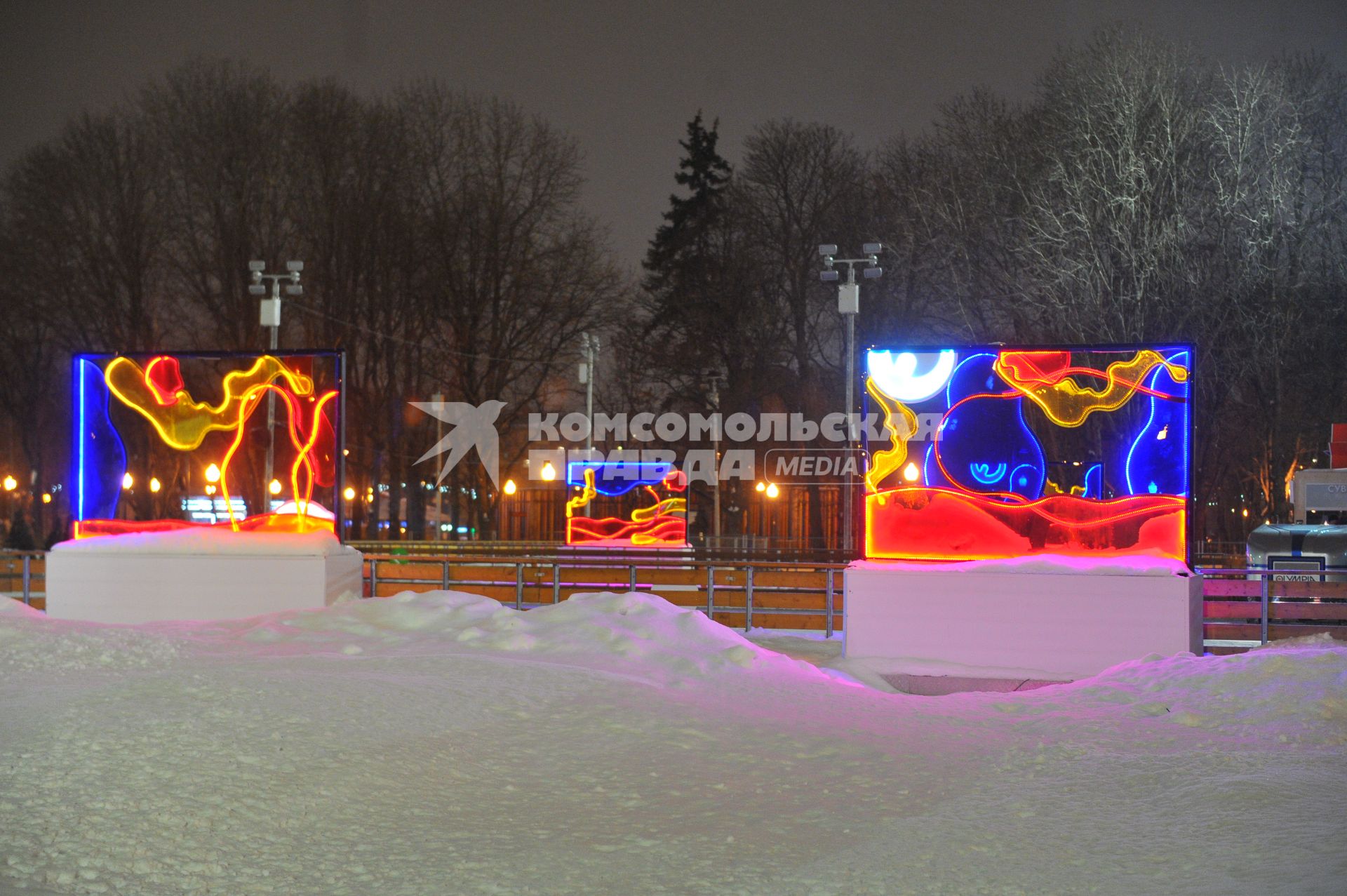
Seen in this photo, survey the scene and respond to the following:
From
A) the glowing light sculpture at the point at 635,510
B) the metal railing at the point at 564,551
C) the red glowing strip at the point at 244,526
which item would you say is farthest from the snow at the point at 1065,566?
the glowing light sculpture at the point at 635,510

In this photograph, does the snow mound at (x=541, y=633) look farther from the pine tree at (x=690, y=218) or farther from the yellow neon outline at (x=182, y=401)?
the pine tree at (x=690, y=218)

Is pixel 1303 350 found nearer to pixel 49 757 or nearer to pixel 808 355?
pixel 808 355

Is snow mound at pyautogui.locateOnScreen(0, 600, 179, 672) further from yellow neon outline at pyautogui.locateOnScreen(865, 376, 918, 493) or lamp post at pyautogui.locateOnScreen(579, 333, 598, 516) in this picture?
lamp post at pyautogui.locateOnScreen(579, 333, 598, 516)

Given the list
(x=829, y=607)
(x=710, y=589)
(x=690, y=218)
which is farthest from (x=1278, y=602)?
(x=690, y=218)

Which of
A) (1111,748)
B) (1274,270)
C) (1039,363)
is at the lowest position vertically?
(1111,748)

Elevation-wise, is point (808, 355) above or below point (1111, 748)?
above

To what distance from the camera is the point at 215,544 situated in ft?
57.5

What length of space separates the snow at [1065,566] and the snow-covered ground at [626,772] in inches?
65.2

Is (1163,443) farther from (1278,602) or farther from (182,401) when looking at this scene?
(182,401)

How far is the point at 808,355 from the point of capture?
47625 millimetres

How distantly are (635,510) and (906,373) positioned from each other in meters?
22.6

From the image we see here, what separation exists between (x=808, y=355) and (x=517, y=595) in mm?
29990

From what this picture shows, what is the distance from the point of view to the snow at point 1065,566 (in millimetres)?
15117

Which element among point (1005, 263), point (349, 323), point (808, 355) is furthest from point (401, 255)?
point (1005, 263)
